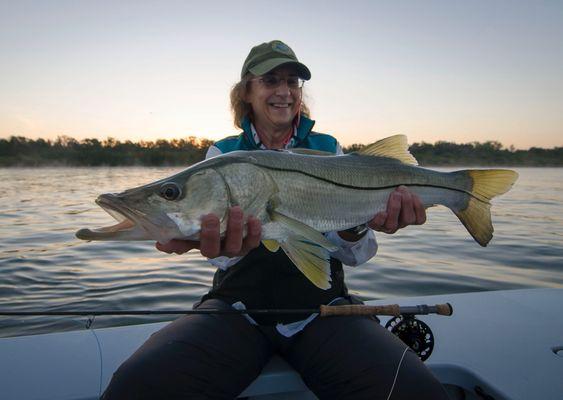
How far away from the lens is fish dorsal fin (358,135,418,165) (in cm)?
311

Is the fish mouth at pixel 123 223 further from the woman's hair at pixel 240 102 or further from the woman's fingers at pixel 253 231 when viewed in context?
the woman's hair at pixel 240 102

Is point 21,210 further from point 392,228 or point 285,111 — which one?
point 392,228

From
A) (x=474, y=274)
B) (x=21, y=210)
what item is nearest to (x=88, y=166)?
(x=21, y=210)

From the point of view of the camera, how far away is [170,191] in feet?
7.51

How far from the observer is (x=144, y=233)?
88.6 inches

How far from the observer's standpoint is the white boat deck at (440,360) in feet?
8.91

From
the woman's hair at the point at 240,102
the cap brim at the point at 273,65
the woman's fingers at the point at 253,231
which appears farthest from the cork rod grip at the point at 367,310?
the woman's hair at the point at 240,102

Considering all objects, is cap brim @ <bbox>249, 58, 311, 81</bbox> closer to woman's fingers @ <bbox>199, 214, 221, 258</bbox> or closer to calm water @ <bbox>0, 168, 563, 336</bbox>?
woman's fingers @ <bbox>199, 214, 221, 258</bbox>

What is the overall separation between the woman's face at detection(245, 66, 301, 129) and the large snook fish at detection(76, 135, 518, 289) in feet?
2.86

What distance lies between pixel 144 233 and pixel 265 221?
70 centimetres

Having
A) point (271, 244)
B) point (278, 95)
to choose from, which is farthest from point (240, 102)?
point (271, 244)

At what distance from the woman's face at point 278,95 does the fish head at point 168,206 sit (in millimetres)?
1449

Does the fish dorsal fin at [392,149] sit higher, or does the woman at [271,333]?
the fish dorsal fin at [392,149]

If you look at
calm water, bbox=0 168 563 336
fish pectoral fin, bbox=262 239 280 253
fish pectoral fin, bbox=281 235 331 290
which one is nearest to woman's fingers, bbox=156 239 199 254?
fish pectoral fin, bbox=262 239 280 253
